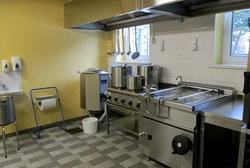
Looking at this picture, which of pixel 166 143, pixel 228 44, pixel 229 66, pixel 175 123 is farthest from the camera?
pixel 228 44

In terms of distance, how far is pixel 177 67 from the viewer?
9.29ft

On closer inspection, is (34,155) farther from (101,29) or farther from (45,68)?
(101,29)

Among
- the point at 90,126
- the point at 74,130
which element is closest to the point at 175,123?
the point at 90,126

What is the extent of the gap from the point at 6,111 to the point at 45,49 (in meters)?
1.22

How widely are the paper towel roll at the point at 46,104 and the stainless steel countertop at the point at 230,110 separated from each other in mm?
2379

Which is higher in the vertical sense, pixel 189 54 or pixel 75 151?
pixel 189 54

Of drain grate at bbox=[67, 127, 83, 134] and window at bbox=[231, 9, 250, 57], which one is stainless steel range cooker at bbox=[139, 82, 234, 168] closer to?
window at bbox=[231, 9, 250, 57]

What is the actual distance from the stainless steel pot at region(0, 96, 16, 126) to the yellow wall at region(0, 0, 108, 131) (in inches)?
22.4

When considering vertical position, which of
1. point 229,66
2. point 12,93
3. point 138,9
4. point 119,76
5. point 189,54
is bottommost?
point 12,93

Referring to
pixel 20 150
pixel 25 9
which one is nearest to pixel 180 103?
pixel 20 150

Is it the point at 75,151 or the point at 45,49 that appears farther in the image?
the point at 45,49

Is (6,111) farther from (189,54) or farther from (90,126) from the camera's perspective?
(189,54)

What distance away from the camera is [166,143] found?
2.15m

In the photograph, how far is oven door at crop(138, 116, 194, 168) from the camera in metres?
1.93
